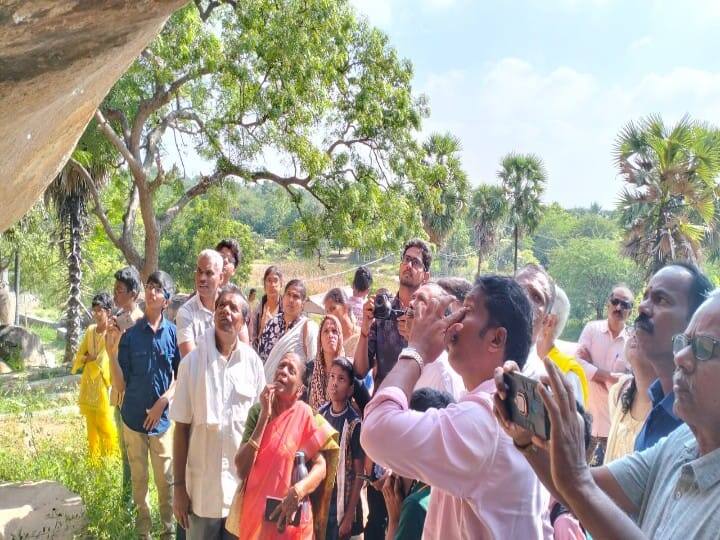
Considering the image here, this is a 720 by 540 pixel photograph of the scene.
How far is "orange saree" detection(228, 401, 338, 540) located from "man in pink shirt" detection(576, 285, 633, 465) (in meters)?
1.99

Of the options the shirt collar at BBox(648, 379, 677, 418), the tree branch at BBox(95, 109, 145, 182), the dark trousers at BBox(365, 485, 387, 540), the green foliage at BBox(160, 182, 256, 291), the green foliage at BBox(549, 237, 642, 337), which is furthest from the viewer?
the green foliage at BBox(549, 237, 642, 337)

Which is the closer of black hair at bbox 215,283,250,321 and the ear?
the ear

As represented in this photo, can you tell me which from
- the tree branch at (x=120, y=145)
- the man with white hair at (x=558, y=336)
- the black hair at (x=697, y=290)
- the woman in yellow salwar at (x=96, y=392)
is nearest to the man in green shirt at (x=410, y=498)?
the black hair at (x=697, y=290)

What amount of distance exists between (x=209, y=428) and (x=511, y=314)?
2079mm

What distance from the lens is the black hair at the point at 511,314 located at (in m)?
1.79

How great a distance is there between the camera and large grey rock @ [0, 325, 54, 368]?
16125 millimetres

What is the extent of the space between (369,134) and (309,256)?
8.59ft

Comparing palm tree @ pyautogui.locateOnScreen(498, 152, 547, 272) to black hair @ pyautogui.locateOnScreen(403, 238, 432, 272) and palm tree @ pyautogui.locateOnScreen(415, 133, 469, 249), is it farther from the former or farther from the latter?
black hair @ pyautogui.locateOnScreen(403, 238, 432, 272)

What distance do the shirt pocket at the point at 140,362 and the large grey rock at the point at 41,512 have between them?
1117 mm

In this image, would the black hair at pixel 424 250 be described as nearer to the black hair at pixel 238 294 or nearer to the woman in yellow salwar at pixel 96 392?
the black hair at pixel 238 294

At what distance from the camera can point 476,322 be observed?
5.85ft

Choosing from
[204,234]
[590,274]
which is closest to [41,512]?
[204,234]

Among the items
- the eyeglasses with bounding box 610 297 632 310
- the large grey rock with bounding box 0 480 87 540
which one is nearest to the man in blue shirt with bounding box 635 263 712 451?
the eyeglasses with bounding box 610 297 632 310

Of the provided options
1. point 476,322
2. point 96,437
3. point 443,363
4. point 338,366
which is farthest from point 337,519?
point 96,437
